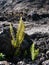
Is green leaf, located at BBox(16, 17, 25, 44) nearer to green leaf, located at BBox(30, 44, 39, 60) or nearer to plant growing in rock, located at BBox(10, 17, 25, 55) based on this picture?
plant growing in rock, located at BBox(10, 17, 25, 55)

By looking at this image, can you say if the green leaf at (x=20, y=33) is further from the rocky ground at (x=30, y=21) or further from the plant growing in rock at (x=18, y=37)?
the rocky ground at (x=30, y=21)

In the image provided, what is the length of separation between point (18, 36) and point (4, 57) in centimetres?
62

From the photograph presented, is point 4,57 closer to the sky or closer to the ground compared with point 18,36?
closer to the ground

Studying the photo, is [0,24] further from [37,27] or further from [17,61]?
[17,61]

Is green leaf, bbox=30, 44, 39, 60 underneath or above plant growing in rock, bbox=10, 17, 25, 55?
underneath

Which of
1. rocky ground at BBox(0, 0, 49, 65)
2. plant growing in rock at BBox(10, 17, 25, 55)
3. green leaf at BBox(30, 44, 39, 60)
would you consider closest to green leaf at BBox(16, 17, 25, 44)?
plant growing in rock at BBox(10, 17, 25, 55)

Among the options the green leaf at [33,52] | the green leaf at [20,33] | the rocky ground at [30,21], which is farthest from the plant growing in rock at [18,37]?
the green leaf at [33,52]

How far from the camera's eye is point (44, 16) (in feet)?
26.4

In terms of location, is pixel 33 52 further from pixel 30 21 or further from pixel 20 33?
pixel 30 21

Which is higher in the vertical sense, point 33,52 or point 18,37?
point 18,37

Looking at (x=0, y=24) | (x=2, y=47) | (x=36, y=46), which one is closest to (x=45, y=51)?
(x=36, y=46)

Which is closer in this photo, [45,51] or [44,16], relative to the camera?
[45,51]

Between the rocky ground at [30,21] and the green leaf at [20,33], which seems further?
the green leaf at [20,33]

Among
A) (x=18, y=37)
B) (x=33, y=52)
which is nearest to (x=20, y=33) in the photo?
(x=18, y=37)
